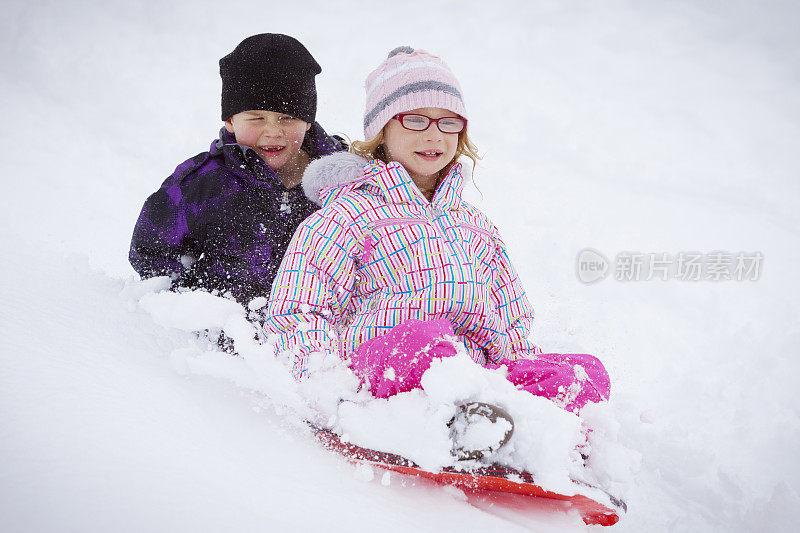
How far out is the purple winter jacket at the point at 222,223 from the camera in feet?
5.39

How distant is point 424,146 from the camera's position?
1.49 m

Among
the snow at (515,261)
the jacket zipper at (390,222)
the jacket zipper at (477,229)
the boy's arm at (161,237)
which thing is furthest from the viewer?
the boy's arm at (161,237)

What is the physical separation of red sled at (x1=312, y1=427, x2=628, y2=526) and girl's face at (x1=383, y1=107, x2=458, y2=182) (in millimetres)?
765

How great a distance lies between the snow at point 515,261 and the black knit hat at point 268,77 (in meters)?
0.64

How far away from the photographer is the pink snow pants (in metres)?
1.13

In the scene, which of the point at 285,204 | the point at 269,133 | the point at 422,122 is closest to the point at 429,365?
the point at 422,122

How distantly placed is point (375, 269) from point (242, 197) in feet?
1.72

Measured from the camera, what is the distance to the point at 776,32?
5.13 meters

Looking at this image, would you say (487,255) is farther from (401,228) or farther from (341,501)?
(341,501)

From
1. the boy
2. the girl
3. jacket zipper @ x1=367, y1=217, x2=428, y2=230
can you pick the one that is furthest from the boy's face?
jacket zipper @ x1=367, y1=217, x2=428, y2=230

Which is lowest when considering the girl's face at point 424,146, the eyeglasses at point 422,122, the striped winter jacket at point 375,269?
the striped winter jacket at point 375,269

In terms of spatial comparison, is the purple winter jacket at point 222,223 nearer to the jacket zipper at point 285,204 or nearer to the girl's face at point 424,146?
the jacket zipper at point 285,204

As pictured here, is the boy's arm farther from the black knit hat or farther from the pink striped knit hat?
the pink striped knit hat

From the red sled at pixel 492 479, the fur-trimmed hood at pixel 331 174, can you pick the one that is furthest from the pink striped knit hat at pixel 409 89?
the red sled at pixel 492 479
